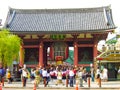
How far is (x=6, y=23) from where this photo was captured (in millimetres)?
60000

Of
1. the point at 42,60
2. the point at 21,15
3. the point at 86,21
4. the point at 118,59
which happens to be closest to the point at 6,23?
the point at 21,15

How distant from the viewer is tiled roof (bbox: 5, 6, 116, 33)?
190 ft

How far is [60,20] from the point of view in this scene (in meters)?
61.7

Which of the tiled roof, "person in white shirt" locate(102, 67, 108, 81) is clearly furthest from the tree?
"person in white shirt" locate(102, 67, 108, 81)

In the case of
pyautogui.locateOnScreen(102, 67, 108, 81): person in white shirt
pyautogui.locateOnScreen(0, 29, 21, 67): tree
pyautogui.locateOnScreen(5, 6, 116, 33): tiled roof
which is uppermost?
pyautogui.locateOnScreen(5, 6, 116, 33): tiled roof

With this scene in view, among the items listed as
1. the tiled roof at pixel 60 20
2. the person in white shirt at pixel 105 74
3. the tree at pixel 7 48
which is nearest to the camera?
the person in white shirt at pixel 105 74

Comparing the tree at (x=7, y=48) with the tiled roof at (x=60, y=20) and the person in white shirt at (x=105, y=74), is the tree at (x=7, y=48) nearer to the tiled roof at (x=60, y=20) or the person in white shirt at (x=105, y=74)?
the tiled roof at (x=60, y=20)

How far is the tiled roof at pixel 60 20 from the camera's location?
57.8m

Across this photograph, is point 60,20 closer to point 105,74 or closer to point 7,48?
point 7,48

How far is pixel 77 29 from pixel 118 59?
14.8 metres

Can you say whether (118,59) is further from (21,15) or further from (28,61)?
(21,15)

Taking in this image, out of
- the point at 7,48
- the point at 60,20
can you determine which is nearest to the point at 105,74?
the point at 7,48

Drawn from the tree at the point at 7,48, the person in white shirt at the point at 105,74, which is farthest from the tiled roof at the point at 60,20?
the person in white shirt at the point at 105,74

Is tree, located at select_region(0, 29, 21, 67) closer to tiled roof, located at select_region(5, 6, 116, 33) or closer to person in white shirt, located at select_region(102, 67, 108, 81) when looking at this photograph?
tiled roof, located at select_region(5, 6, 116, 33)
